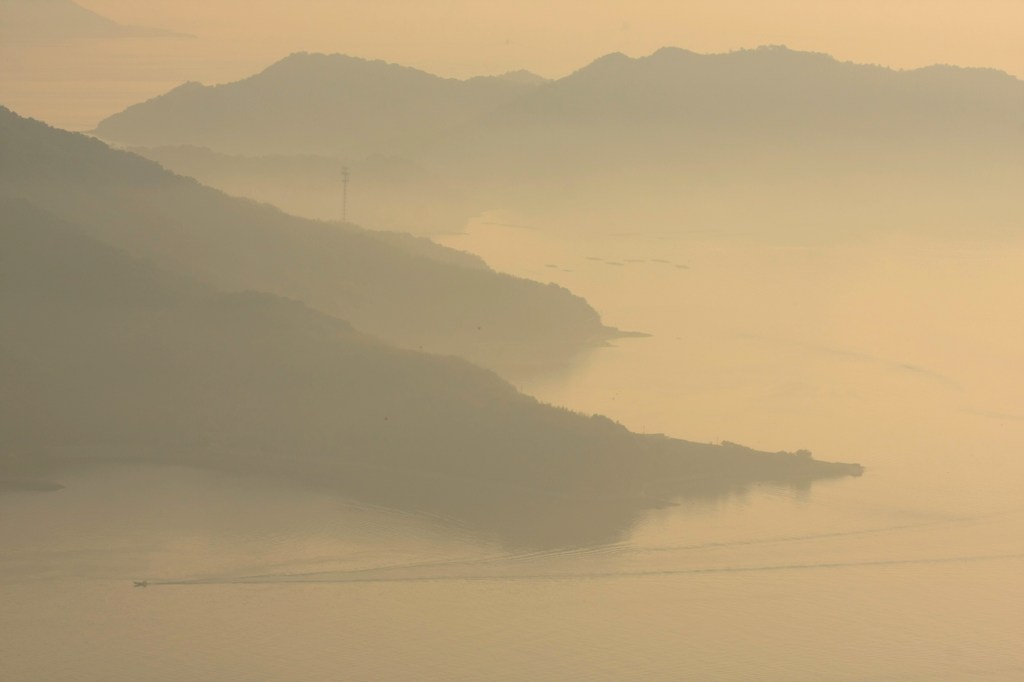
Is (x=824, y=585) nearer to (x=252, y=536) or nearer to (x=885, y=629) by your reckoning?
(x=885, y=629)

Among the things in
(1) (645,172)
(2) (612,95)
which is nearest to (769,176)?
(1) (645,172)

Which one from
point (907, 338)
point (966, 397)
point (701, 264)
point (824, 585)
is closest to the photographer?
point (824, 585)

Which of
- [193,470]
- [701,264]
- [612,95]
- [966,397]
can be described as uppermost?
[612,95]

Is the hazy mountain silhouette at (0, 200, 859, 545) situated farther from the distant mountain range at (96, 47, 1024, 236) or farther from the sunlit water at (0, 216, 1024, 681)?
the distant mountain range at (96, 47, 1024, 236)

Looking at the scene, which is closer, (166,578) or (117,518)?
(166,578)

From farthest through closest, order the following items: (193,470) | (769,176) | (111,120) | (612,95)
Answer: (612,95) → (769,176) → (111,120) → (193,470)

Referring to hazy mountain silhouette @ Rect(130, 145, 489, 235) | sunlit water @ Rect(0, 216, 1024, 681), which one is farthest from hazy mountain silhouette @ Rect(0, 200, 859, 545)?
hazy mountain silhouette @ Rect(130, 145, 489, 235)
